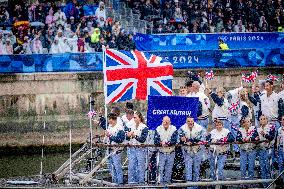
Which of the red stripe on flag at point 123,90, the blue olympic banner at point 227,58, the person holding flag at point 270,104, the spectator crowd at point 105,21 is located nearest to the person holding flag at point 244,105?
the person holding flag at point 270,104

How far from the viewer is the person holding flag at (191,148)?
1251cm

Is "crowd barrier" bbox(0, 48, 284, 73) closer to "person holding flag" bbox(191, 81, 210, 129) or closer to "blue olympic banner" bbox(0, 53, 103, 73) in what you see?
"blue olympic banner" bbox(0, 53, 103, 73)

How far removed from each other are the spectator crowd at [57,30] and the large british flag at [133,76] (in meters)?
10.0

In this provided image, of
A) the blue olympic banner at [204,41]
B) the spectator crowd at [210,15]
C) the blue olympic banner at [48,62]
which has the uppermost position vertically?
the spectator crowd at [210,15]

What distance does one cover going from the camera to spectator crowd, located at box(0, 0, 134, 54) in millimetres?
23391

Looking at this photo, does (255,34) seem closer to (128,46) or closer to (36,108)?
(128,46)

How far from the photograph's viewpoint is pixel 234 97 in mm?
16359

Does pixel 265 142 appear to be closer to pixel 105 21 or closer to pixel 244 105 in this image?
pixel 244 105

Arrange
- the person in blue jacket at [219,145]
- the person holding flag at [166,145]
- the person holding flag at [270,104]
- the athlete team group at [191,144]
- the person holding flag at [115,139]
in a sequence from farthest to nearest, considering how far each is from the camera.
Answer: the person holding flag at [270,104] → the person in blue jacket at [219,145] → the person holding flag at [115,139] → the athlete team group at [191,144] → the person holding flag at [166,145]

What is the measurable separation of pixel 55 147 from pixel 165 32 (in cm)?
728

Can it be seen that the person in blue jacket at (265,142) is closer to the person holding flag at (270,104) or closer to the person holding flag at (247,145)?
the person holding flag at (247,145)

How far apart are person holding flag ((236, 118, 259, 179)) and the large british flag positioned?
1.93m

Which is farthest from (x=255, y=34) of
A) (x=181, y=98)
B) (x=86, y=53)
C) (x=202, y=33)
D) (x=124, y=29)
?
(x=181, y=98)

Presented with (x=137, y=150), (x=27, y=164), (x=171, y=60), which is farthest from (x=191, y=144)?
(x=171, y=60)
